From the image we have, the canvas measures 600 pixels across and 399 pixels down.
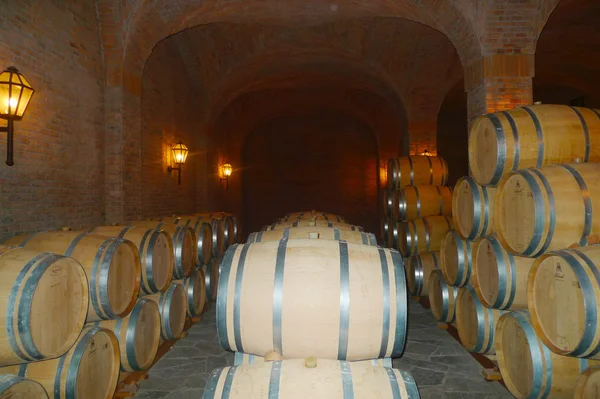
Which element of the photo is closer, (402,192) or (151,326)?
(151,326)

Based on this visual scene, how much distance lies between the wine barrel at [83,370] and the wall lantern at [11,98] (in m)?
2.38

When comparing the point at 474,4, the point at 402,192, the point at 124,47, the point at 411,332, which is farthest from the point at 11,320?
the point at 474,4

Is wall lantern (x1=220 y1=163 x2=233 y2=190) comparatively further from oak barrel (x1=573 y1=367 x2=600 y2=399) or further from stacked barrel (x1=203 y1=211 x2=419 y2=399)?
oak barrel (x1=573 y1=367 x2=600 y2=399)

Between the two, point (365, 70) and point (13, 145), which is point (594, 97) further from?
point (13, 145)

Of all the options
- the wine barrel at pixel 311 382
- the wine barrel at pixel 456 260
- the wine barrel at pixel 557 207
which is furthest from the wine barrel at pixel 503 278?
the wine barrel at pixel 311 382

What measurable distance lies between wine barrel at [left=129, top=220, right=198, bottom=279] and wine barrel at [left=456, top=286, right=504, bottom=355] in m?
3.70

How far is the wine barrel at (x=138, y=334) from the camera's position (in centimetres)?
411

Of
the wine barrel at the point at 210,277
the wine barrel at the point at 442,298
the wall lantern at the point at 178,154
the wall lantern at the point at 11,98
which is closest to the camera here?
the wall lantern at the point at 11,98

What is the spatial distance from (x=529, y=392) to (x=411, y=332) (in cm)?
270

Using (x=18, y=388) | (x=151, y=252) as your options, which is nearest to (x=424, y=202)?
(x=151, y=252)

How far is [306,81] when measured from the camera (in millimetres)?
14102

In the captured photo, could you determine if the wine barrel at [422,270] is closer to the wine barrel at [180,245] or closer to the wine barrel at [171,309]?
the wine barrel at [180,245]

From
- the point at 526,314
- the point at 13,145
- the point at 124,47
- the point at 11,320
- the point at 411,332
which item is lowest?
the point at 411,332

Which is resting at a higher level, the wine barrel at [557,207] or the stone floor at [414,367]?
the wine barrel at [557,207]
